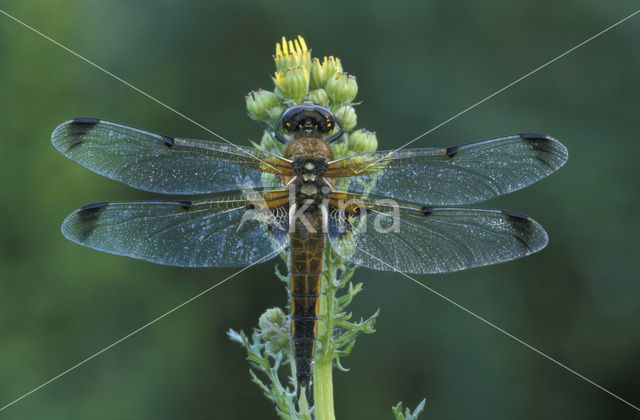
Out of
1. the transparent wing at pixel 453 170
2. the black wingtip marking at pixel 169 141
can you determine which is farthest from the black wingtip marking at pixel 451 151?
the black wingtip marking at pixel 169 141

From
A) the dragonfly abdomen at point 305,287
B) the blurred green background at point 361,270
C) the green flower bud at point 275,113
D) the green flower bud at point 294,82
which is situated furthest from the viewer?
the blurred green background at point 361,270

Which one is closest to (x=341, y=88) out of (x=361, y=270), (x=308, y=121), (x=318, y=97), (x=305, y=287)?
(x=318, y=97)

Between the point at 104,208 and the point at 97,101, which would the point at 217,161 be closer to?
the point at 104,208

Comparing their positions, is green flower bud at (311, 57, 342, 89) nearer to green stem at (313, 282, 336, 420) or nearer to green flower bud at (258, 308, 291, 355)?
green stem at (313, 282, 336, 420)

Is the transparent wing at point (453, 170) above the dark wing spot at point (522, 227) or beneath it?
above

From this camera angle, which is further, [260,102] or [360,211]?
[260,102]

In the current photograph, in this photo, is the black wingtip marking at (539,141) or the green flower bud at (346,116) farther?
the green flower bud at (346,116)

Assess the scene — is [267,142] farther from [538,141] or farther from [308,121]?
[538,141]

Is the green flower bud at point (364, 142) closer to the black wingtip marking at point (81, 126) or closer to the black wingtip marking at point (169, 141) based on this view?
the black wingtip marking at point (169, 141)
